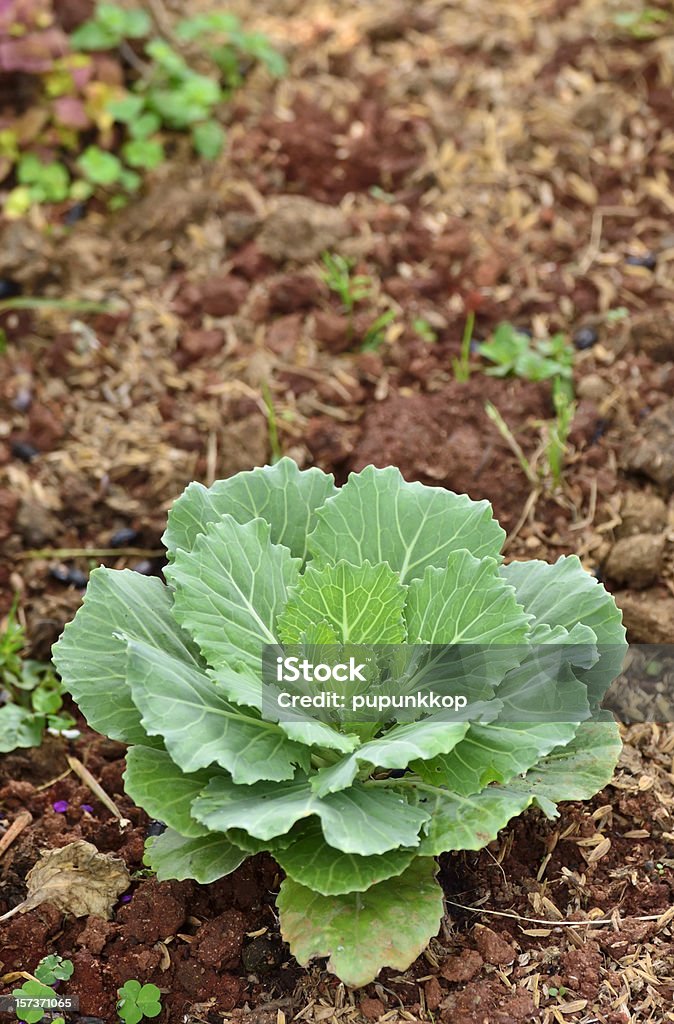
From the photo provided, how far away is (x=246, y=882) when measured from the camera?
2.57m

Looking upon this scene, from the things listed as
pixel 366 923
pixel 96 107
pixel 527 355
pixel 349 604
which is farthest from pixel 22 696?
pixel 96 107

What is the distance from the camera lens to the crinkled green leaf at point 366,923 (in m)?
2.13

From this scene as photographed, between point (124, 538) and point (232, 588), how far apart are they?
4.52 feet

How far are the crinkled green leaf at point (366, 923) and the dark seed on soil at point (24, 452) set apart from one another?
221cm

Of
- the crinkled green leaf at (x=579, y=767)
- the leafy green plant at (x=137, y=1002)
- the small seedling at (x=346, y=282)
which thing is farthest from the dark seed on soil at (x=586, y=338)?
the leafy green plant at (x=137, y=1002)

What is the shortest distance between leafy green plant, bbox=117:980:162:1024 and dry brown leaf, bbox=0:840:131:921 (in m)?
0.21

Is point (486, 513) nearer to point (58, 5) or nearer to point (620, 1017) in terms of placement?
point (620, 1017)

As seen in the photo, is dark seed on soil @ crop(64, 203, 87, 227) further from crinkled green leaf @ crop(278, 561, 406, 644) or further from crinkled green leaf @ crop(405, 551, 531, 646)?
crinkled green leaf @ crop(405, 551, 531, 646)

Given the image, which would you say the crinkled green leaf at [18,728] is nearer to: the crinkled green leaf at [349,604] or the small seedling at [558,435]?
the crinkled green leaf at [349,604]

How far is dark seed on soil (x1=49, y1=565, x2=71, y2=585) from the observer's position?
12.0 ft

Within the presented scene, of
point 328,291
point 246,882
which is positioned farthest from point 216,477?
point 246,882

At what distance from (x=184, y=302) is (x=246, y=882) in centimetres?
253

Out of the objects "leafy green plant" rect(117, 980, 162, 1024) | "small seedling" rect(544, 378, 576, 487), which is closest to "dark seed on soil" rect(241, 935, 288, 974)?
"leafy green plant" rect(117, 980, 162, 1024)

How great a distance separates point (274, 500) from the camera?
2678mm
